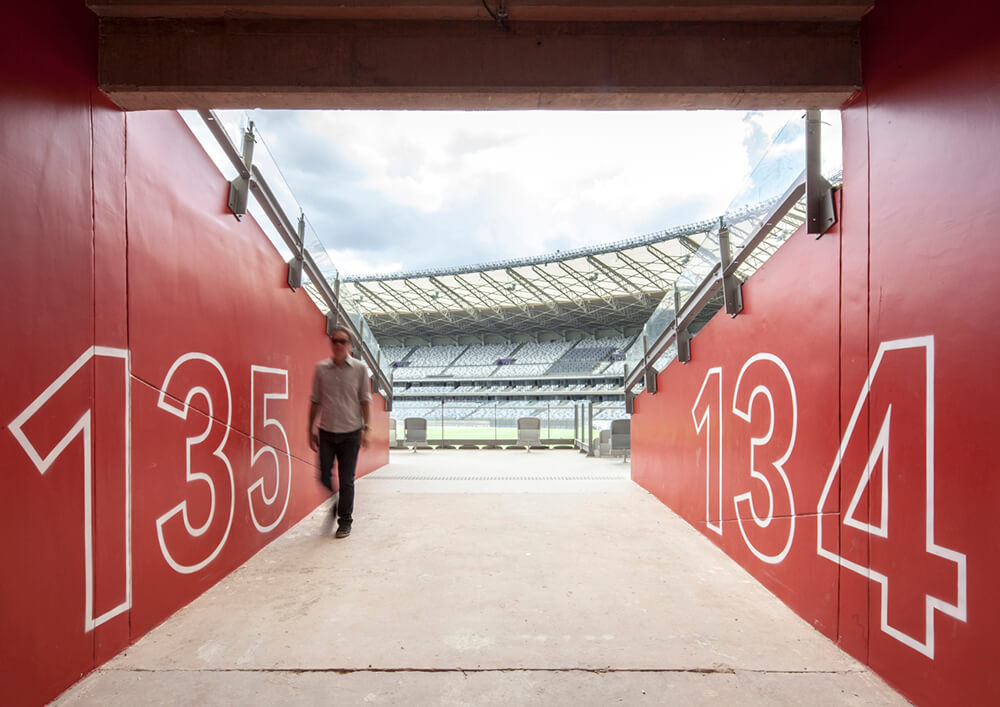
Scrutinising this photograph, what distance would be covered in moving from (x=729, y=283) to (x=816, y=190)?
1304mm

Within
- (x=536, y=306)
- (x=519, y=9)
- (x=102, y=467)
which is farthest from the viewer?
(x=536, y=306)

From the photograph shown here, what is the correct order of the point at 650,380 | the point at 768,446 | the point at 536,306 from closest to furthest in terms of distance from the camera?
the point at 768,446 < the point at 650,380 < the point at 536,306

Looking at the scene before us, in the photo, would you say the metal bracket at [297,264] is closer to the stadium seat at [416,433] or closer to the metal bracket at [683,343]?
the metal bracket at [683,343]

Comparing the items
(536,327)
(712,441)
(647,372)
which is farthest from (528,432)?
(536,327)

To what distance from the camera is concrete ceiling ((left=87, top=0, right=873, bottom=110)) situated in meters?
2.39

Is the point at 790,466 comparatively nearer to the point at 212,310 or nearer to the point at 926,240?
the point at 926,240

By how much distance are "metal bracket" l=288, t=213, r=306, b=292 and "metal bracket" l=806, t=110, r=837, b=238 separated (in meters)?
→ 3.92

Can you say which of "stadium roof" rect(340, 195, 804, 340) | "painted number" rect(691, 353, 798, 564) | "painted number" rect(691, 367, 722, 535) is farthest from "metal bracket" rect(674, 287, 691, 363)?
"stadium roof" rect(340, 195, 804, 340)

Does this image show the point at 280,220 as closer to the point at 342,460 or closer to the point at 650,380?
the point at 342,460

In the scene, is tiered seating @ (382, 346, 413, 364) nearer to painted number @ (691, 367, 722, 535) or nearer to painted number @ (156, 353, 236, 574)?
painted number @ (691, 367, 722, 535)

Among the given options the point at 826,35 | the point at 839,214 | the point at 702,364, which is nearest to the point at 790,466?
the point at 839,214

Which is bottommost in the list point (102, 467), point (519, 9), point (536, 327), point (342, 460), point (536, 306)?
point (342, 460)

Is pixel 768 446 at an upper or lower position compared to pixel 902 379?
lower

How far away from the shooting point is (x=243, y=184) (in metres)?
3.57
